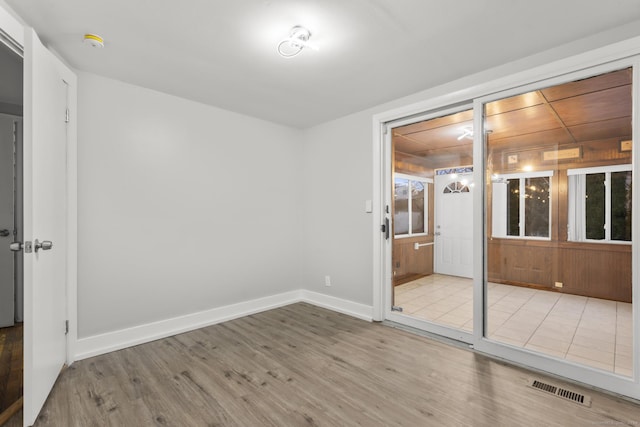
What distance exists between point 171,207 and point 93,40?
156cm

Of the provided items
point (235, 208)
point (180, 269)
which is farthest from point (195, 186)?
point (180, 269)

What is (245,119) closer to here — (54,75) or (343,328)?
(54,75)

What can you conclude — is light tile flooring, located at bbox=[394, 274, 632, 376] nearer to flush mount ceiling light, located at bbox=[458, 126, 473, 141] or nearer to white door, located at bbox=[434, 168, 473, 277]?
white door, located at bbox=[434, 168, 473, 277]

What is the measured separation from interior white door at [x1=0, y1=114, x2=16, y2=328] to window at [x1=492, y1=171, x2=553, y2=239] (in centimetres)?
507

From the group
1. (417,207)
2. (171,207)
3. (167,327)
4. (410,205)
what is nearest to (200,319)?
(167,327)

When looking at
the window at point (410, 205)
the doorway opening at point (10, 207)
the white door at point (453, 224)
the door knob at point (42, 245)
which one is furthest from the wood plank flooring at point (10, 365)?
the white door at point (453, 224)

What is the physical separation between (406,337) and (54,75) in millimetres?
3649

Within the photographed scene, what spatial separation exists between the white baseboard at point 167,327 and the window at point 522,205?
2.78 metres

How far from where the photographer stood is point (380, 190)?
3539 millimetres

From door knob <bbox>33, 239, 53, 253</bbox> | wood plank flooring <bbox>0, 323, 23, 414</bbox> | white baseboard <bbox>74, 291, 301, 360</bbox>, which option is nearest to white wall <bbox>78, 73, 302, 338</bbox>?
white baseboard <bbox>74, 291, 301, 360</bbox>

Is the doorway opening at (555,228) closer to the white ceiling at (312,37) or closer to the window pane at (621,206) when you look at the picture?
the window pane at (621,206)

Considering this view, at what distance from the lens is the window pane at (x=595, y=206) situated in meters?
2.26

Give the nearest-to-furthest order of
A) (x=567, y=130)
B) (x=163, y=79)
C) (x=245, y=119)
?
1. (x=567, y=130)
2. (x=163, y=79)
3. (x=245, y=119)

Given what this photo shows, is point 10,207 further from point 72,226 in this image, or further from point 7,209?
point 72,226
